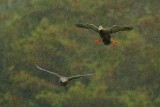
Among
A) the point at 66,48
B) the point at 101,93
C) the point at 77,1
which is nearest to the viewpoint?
the point at 101,93

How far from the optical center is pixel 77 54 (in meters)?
46.9

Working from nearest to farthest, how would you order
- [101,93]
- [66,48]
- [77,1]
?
[101,93], [66,48], [77,1]

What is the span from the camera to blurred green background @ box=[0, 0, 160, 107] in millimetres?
44219

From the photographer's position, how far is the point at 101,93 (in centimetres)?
4403

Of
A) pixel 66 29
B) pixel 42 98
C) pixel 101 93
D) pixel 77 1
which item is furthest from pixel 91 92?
pixel 77 1

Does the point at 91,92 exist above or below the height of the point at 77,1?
below

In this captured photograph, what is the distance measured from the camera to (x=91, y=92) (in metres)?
44.4

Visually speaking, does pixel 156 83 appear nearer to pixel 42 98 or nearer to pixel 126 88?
pixel 126 88

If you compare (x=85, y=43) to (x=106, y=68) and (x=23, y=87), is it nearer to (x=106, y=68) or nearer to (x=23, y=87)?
(x=106, y=68)

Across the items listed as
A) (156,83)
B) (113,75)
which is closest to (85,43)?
(113,75)

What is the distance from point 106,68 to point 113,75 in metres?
1.11

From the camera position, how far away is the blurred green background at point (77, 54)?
44219 mm

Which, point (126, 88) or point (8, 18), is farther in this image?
point (8, 18)

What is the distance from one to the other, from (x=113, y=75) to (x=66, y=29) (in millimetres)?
6857
